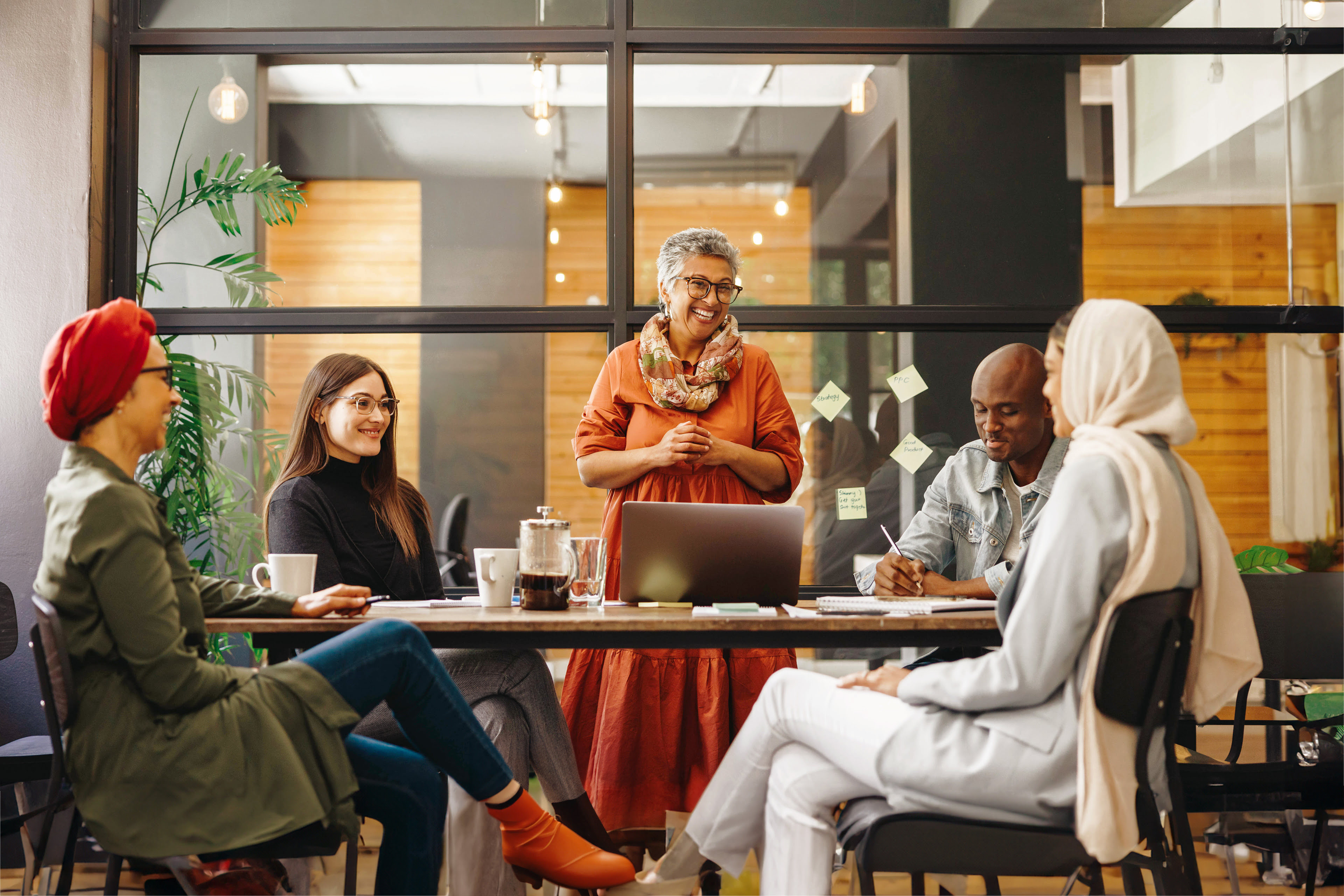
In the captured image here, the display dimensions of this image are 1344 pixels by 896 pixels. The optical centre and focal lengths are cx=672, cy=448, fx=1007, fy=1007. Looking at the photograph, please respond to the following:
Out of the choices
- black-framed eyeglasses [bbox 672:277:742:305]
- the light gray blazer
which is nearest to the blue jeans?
the light gray blazer

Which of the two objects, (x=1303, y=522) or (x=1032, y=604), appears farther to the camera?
(x=1303, y=522)

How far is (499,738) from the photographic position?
2.21 meters

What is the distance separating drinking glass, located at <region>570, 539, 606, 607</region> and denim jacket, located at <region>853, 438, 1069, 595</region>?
2.46ft

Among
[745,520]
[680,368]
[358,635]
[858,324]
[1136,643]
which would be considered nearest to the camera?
[1136,643]

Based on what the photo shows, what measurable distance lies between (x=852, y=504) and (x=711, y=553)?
6.17 feet

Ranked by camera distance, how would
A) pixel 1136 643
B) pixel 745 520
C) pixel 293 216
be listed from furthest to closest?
pixel 293 216 < pixel 745 520 < pixel 1136 643

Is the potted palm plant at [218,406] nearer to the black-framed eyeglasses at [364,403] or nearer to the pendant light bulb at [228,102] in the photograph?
the pendant light bulb at [228,102]

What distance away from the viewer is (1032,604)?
1.49 m

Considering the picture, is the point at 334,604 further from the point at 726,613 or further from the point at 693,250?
the point at 693,250

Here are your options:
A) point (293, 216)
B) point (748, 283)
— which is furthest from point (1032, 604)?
point (293, 216)

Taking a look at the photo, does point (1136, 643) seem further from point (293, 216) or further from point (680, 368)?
point (293, 216)

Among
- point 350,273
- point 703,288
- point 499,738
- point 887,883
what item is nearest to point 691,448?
point 703,288

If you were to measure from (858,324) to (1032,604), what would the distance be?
2.19 m

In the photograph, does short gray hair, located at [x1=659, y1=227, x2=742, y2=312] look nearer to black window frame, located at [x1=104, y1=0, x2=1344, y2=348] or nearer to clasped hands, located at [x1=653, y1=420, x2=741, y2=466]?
clasped hands, located at [x1=653, y1=420, x2=741, y2=466]
